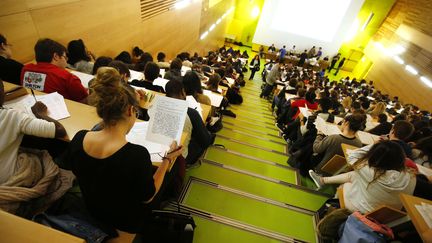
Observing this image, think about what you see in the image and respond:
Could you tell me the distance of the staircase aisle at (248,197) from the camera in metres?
2.21

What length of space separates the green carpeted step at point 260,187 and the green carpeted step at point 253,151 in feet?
2.40

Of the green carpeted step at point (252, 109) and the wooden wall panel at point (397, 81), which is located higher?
the wooden wall panel at point (397, 81)

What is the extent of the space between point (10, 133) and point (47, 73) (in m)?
1.03

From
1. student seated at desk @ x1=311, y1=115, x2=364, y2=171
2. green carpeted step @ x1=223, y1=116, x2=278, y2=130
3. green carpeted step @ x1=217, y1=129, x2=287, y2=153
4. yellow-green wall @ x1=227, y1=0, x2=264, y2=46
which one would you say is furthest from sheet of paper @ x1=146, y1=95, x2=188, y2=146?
yellow-green wall @ x1=227, y1=0, x2=264, y2=46

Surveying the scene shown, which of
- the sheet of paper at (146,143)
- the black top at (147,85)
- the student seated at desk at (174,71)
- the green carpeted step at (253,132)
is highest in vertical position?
the sheet of paper at (146,143)

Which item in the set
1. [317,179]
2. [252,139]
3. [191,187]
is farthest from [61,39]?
[317,179]

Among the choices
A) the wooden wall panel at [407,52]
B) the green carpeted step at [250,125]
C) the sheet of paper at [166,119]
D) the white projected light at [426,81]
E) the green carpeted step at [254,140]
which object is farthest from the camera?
the wooden wall panel at [407,52]

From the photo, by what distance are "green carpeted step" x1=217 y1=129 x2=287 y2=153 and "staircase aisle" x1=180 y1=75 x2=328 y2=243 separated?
0.46 ft

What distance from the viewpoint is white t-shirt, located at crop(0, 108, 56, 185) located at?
1219 millimetres

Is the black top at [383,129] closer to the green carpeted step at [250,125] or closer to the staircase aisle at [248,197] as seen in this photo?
the green carpeted step at [250,125]

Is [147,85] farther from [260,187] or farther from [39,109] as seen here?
[260,187]

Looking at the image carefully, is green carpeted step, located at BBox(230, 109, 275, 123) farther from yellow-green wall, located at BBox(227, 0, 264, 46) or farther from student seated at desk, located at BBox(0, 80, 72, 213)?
yellow-green wall, located at BBox(227, 0, 264, 46)

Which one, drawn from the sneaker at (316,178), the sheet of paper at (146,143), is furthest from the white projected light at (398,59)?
the sheet of paper at (146,143)

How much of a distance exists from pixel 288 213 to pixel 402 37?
14.8m
